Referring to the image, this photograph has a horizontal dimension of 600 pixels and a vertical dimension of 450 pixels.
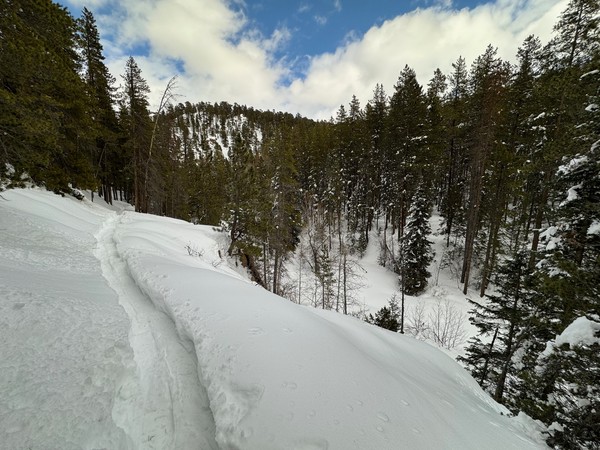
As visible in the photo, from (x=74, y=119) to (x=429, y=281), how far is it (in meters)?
27.1

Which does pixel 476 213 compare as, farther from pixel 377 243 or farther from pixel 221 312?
pixel 221 312

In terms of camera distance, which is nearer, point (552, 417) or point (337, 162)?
point (552, 417)

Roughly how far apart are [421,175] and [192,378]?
23311 millimetres

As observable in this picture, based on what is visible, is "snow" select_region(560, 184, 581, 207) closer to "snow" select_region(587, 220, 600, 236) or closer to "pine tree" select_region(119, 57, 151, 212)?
"snow" select_region(587, 220, 600, 236)

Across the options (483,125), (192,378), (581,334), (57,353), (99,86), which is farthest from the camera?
(99,86)

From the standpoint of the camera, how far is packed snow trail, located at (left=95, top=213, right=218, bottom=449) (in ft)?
8.96

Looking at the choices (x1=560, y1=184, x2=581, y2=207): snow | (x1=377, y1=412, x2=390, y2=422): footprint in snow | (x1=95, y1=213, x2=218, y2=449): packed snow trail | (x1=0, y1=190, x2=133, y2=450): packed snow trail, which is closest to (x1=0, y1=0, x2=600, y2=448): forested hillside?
(x1=560, y1=184, x2=581, y2=207): snow

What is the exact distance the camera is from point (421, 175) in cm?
2252

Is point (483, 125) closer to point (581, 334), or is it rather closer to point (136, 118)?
point (581, 334)

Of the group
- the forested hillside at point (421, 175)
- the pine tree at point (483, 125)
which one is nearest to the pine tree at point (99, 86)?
the forested hillside at point (421, 175)

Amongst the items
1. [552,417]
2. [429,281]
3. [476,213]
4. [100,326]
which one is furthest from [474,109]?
[100,326]

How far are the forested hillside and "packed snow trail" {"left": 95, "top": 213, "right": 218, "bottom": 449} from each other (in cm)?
565

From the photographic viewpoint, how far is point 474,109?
2050cm

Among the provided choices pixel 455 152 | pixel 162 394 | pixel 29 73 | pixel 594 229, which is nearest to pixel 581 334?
pixel 594 229
